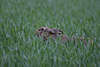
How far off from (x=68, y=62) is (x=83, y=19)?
2.55 meters

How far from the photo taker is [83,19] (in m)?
4.92

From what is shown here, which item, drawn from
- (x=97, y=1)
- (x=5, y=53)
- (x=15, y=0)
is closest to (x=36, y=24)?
(x=5, y=53)

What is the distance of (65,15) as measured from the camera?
207 inches

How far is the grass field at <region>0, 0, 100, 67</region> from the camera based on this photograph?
2.51 metres

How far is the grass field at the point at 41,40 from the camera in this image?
98.7 inches

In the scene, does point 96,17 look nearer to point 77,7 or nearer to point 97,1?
point 77,7

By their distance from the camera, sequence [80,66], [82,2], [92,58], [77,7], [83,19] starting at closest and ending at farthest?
[80,66], [92,58], [83,19], [77,7], [82,2]

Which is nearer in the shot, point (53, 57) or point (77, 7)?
point (53, 57)

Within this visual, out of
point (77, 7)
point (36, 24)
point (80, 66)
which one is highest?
point (77, 7)

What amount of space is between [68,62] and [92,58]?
339 mm

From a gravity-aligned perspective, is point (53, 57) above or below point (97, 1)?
below

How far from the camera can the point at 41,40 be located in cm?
313

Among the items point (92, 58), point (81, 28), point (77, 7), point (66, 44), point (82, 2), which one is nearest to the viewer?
point (92, 58)

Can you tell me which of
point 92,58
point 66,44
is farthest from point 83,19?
point 92,58
